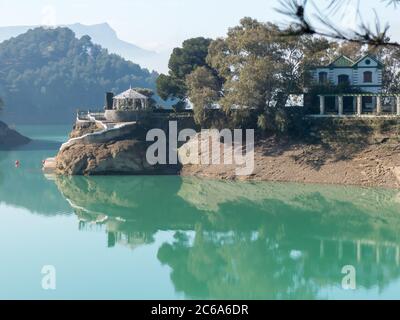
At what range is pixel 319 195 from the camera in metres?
29.8

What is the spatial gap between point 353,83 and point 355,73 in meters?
0.65

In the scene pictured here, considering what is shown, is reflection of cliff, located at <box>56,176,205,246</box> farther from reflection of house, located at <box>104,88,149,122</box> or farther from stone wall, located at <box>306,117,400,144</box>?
stone wall, located at <box>306,117,400,144</box>

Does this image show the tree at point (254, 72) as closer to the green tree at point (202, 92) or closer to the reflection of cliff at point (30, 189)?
the green tree at point (202, 92)

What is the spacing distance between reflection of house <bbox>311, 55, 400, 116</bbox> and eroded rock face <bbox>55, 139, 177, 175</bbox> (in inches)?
425

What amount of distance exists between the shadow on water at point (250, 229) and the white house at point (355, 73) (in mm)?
10307

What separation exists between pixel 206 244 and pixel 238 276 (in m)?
4.14

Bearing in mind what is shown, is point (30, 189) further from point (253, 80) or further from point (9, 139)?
point (9, 139)

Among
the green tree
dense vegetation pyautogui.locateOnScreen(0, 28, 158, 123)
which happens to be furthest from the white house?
dense vegetation pyautogui.locateOnScreen(0, 28, 158, 123)

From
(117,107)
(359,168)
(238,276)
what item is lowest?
(238,276)

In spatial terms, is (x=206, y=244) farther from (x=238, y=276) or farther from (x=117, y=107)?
(x=117, y=107)

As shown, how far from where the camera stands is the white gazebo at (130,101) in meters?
40.8

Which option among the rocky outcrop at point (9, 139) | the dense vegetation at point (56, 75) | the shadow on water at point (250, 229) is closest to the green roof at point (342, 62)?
the shadow on water at point (250, 229)
